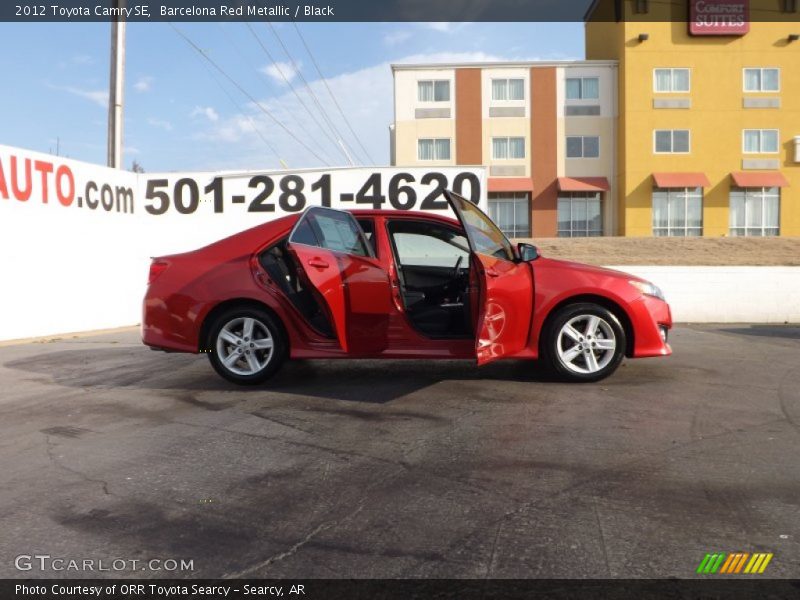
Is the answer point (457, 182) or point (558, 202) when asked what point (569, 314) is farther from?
point (558, 202)

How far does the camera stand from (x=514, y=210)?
130 ft

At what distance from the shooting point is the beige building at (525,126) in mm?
38781

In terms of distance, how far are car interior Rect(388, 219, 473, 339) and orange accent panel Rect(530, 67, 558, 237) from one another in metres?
32.4

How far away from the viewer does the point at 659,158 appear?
37500 mm

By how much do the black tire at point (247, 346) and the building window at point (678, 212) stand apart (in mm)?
34929

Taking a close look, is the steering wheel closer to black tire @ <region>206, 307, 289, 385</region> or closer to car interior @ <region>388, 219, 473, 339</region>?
car interior @ <region>388, 219, 473, 339</region>

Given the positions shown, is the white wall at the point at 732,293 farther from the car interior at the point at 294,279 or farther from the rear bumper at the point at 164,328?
the rear bumper at the point at 164,328

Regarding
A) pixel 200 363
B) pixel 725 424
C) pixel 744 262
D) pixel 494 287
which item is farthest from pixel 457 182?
pixel 744 262

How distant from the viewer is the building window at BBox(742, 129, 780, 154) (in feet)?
122

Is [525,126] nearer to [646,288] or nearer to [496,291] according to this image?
[646,288]

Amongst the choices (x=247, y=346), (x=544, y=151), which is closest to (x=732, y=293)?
(x=247, y=346)

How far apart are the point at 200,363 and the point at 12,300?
17.8 ft

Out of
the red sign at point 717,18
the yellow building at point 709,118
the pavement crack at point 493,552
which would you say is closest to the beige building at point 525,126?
the yellow building at point 709,118

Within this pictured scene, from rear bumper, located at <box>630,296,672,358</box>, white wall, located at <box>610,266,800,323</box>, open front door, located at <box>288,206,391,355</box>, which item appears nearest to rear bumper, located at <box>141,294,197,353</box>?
open front door, located at <box>288,206,391,355</box>
